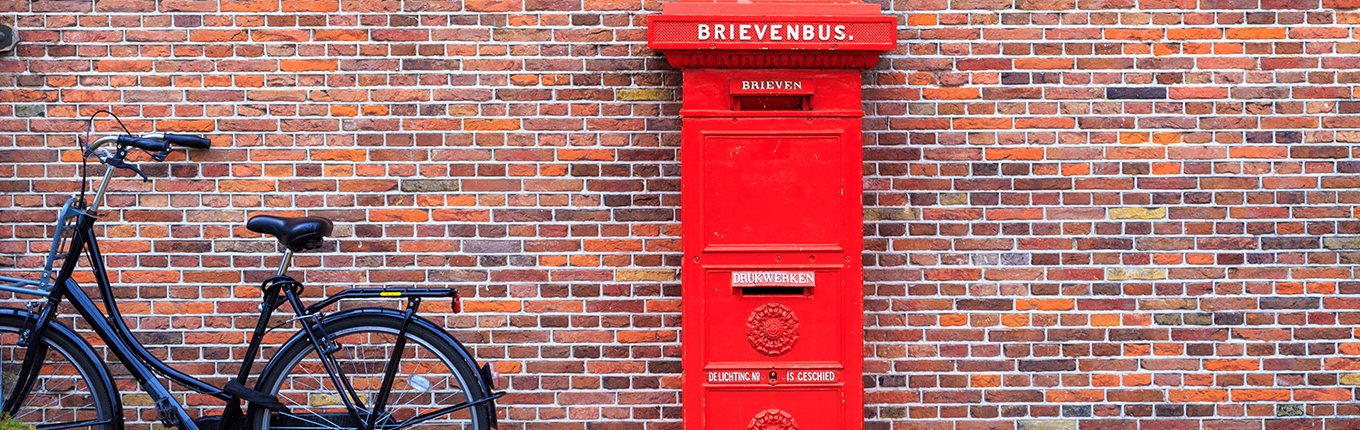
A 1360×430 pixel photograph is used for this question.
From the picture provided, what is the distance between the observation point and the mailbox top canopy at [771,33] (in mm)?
3662

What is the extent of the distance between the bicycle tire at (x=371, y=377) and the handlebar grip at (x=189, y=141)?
2.90 ft

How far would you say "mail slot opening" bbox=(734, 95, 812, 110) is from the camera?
150 inches

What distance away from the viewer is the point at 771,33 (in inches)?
145

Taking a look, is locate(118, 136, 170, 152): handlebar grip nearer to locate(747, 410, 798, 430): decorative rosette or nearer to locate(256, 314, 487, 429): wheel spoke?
locate(256, 314, 487, 429): wheel spoke

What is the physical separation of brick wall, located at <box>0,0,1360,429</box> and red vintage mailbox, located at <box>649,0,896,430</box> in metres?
0.65

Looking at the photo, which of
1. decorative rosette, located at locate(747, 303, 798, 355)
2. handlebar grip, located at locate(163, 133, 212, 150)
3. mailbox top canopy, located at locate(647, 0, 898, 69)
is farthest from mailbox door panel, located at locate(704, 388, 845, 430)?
handlebar grip, located at locate(163, 133, 212, 150)

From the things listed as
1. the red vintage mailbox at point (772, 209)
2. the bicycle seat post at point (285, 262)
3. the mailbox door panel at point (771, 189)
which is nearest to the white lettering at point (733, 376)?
the red vintage mailbox at point (772, 209)

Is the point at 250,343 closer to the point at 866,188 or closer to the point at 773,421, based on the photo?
the point at 773,421

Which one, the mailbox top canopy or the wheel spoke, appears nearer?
the mailbox top canopy

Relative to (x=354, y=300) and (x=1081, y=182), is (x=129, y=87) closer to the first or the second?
(x=354, y=300)

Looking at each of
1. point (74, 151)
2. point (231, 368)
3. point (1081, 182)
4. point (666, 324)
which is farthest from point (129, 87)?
point (1081, 182)

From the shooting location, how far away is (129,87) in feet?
14.1

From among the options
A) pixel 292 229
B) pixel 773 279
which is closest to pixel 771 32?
pixel 773 279

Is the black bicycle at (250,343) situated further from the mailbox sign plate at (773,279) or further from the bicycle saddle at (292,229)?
the mailbox sign plate at (773,279)
